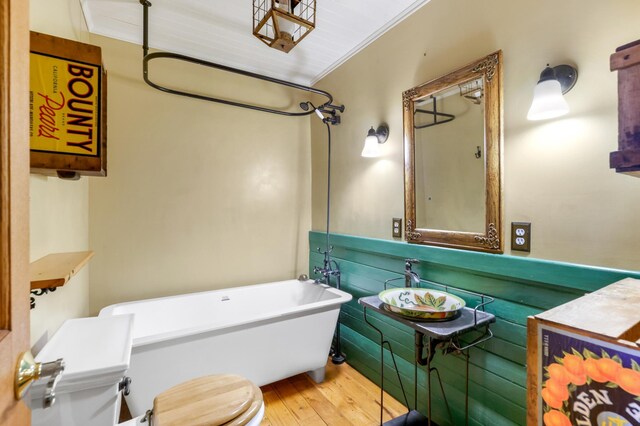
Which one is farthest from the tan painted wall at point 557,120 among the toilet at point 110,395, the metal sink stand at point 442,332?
the toilet at point 110,395

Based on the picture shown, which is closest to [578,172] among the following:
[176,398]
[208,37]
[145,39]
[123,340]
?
[176,398]

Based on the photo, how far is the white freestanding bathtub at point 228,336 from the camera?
1577 millimetres

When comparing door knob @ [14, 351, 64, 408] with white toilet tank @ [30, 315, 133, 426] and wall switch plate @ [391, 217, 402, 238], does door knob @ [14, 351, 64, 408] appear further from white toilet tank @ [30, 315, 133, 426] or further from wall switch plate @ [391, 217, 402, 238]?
wall switch plate @ [391, 217, 402, 238]

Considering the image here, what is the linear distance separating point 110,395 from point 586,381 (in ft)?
4.65

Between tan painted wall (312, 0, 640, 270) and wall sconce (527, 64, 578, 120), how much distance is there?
0.04 metres

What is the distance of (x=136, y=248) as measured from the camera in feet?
7.56

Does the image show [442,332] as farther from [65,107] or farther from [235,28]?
[235,28]

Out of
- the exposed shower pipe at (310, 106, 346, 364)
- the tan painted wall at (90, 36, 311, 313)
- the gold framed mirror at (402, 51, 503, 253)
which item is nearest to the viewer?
the gold framed mirror at (402, 51, 503, 253)

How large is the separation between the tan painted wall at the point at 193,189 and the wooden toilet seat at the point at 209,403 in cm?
145

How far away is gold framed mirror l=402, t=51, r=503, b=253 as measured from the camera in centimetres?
148

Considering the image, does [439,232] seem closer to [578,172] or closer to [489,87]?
[578,172]

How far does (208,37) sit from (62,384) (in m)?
2.33

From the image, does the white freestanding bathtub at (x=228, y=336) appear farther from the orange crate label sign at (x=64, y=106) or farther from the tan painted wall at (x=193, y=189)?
the orange crate label sign at (x=64, y=106)

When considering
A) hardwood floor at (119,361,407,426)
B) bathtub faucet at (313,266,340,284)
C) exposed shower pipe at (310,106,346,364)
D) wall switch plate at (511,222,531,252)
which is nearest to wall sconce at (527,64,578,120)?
wall switch plate at (511,222,531,252)
